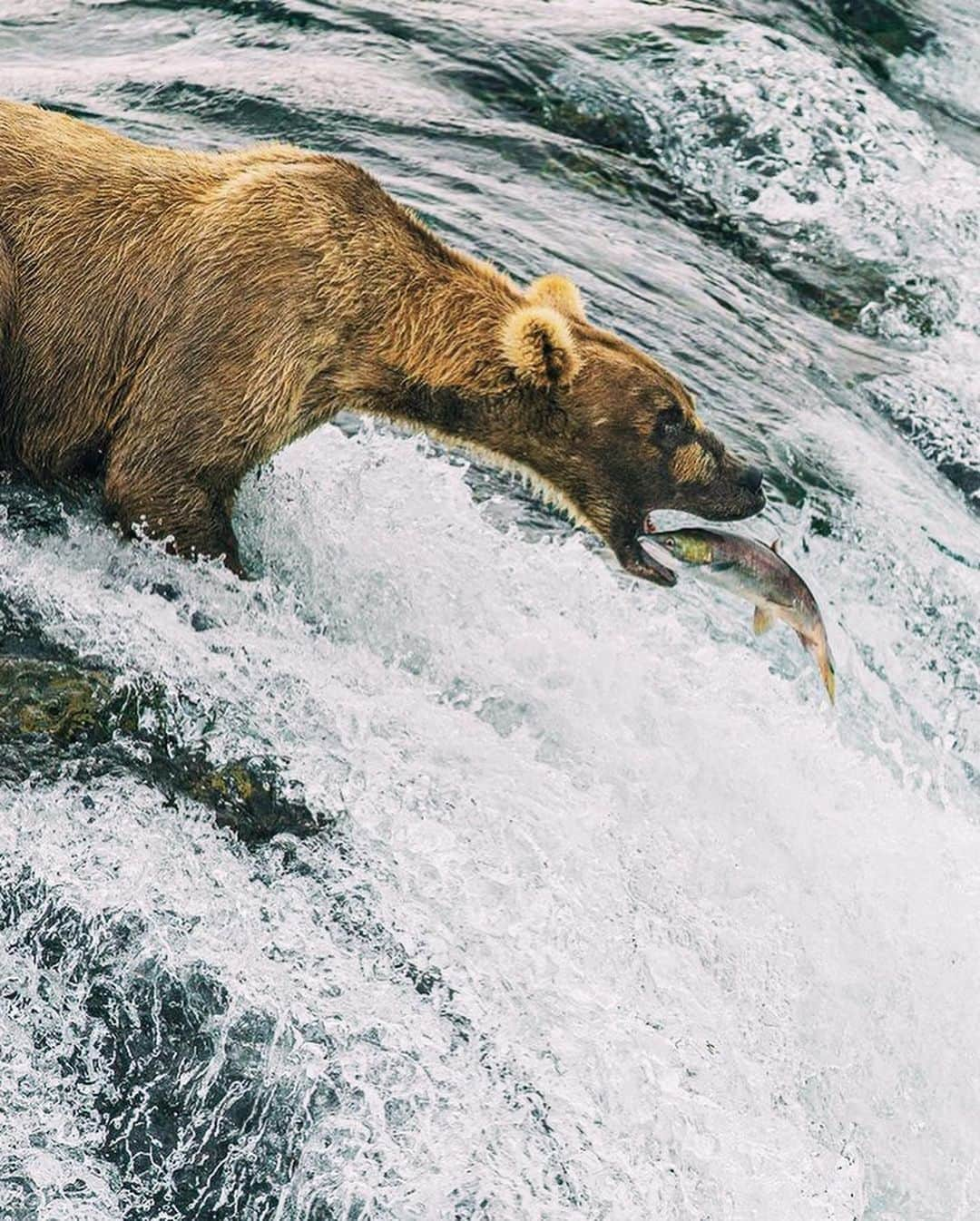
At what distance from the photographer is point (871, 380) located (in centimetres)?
841

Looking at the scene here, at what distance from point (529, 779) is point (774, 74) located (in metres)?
6.29

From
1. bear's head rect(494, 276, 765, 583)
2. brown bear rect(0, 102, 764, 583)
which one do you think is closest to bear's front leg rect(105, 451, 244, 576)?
brown bear rect(0, 102, 764, 583)

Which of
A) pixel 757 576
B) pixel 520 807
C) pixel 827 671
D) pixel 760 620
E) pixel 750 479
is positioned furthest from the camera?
pixel 760 620

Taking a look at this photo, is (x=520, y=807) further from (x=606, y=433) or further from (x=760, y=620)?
(x=760, y=620)

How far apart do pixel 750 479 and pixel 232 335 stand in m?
1.73

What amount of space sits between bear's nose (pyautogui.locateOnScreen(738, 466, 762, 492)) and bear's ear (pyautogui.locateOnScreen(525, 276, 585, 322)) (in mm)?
710

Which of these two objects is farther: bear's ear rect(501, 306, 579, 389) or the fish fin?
the fish fin

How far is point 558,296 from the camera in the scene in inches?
214

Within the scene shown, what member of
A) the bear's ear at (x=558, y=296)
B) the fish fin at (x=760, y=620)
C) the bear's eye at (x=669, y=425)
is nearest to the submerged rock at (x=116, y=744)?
the bear's eye at (x=669, y=425)

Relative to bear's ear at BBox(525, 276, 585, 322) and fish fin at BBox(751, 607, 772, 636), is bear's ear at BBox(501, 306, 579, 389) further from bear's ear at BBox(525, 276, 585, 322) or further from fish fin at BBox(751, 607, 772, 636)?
fish fin at BBox(751, 607, 772, 636)

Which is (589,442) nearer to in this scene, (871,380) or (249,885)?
(249,885)

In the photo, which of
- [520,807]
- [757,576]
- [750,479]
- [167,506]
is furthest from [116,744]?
[757,576]

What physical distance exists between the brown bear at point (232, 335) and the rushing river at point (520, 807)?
0.93 ft

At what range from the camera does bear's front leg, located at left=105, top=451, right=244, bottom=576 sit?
5.00 metres
